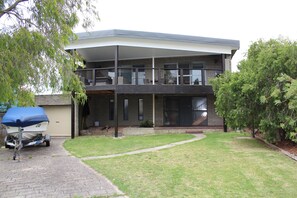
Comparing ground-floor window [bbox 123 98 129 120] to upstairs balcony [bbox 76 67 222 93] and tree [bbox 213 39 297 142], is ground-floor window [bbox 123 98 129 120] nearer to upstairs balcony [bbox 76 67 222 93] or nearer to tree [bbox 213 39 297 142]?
upstairs balcony [bbox 76 67 222 93]

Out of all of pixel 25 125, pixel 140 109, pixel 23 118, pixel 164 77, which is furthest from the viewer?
pixel 140 109

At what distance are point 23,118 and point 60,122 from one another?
691 centimetres

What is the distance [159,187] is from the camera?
6340 mm

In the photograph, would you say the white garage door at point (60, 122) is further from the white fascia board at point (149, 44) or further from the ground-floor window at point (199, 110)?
the ground-floor window at point (199, 110)

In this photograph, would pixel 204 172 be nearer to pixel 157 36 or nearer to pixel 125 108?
pixel 157 36

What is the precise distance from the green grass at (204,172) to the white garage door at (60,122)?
10.1 meters

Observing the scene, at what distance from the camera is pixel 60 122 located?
19.3m

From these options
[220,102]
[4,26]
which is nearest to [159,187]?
[4,26]

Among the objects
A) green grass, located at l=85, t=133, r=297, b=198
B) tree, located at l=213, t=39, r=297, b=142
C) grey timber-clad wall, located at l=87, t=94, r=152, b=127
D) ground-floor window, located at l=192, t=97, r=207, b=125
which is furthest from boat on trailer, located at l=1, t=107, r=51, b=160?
ground-floor window, located at l=192, t=97, r=207, b=125

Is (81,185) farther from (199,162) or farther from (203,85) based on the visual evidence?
(203,85)

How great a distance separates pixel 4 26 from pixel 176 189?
4736 mm

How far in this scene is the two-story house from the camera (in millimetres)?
16953

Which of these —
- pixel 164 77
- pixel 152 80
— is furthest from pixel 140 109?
pixel 164 77

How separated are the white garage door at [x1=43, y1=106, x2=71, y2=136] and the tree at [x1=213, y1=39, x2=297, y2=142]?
419 inches
